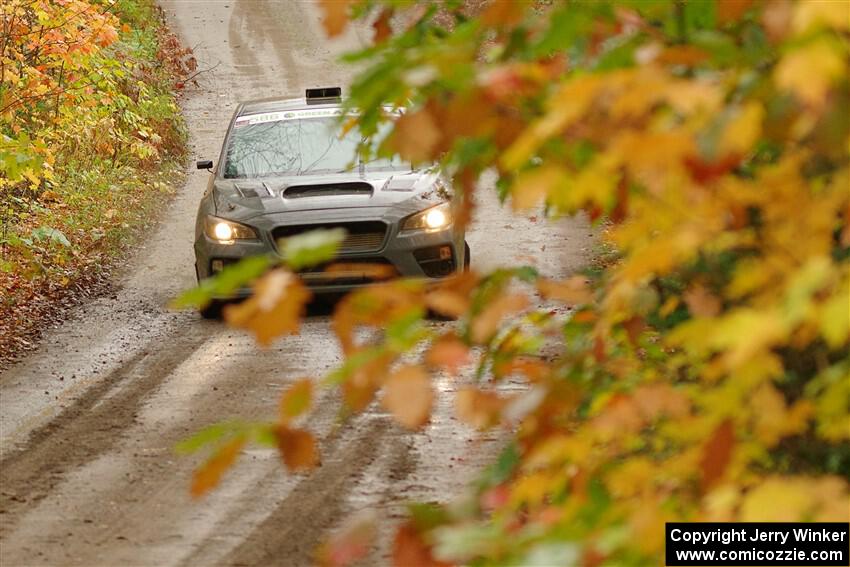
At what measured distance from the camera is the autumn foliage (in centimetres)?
194

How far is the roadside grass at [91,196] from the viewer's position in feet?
42.6

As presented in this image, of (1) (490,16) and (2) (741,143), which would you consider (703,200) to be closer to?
(2) (741,143)

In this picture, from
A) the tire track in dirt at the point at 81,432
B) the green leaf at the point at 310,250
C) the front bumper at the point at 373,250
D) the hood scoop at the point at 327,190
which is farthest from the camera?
the hood scoop at the point at 327,190

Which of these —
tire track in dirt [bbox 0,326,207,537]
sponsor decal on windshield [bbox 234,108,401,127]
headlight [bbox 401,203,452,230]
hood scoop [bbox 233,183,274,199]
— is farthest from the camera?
sponsor decal on windshield [bbox 234,108,401,127]

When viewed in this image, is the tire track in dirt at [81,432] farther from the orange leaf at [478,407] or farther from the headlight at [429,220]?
the orange leaf at [478,407]

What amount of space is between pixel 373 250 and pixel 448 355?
8243 millimetres

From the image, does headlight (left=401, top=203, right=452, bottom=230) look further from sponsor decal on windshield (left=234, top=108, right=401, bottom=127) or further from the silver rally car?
sponsor decal on windshield (left=234, top=108, right=401, bottom=127)

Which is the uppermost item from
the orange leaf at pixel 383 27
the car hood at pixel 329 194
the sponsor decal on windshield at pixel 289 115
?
the orange leaf at pixel 383 27

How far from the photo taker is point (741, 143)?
1.84 m

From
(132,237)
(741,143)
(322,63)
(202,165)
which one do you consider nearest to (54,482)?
(202,165)

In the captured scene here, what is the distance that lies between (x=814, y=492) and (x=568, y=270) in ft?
36.7

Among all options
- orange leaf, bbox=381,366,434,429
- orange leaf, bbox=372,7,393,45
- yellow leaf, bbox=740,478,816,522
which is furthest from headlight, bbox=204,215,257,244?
yellow leaf, bbox=740,478,816,522

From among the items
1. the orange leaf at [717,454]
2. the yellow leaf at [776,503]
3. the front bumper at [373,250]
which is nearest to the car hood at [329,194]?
the front bumper at [373,250]

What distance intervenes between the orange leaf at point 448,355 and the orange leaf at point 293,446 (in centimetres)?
28
